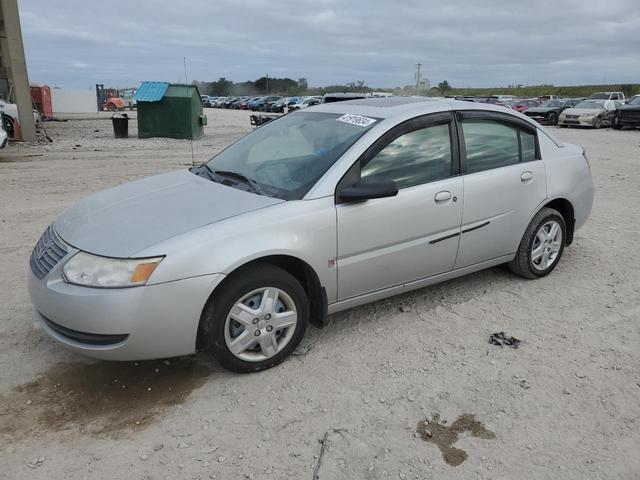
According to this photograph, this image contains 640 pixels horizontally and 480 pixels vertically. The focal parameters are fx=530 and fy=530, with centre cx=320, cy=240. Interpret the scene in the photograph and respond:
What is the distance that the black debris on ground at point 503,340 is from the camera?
3.67 m

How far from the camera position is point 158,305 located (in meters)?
2.85

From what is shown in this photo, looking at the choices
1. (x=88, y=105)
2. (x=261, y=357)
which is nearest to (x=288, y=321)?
(x=261, y=357)

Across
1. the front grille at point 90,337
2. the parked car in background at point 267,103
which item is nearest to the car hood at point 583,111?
the front grille at point 90,337

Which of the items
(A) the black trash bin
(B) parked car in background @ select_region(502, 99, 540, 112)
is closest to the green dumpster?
(A) the black trash bin

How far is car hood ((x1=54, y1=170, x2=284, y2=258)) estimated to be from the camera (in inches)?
118

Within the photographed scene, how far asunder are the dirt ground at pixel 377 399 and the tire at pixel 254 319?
0.14m

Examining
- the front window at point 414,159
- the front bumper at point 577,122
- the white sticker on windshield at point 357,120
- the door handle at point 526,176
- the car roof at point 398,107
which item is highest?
the car roof at point 398,107

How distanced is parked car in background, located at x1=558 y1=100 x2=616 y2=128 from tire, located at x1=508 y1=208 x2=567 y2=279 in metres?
24.8

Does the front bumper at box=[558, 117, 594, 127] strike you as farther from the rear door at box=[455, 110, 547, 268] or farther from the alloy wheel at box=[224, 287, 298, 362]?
the alloy wheel at box=[224, 287, 298, 362]

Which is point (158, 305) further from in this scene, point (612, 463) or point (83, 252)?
point (612, 463)

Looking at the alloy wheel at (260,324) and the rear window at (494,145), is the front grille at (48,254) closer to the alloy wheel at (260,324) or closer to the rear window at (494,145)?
the alloy wheel at (260,324)

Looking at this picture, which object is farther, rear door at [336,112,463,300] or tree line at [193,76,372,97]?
tree line at [193,76,372,97]

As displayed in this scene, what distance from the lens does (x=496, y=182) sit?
423 cm

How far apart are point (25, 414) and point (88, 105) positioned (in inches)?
1969
